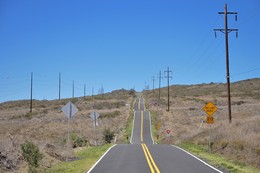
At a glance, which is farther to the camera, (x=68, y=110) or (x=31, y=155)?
(x=68, y=110)

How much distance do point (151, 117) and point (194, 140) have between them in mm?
48960

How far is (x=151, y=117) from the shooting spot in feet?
275

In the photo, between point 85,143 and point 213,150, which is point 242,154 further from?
point 85,143

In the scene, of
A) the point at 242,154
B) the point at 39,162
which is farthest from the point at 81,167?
the point at 242,154

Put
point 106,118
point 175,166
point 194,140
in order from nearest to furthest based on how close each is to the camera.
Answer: point 175,166, point 194,140, point 106,118

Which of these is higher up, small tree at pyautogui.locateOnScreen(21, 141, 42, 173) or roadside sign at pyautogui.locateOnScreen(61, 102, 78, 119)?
roadside sign at pyautogui.locateOnScreen(61, 102, 78, 119)

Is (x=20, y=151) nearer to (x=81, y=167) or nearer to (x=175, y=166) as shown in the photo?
(x=81, y=167)

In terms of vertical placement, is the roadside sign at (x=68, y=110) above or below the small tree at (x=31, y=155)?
above

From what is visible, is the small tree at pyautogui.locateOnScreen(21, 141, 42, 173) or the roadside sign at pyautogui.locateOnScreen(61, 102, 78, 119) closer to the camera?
the small tree at pyautogui.locateOnScreen(21, 141, 42, 173)

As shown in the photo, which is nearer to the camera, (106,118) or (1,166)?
(1,166)

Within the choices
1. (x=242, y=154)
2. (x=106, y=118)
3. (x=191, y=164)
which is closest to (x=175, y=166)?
(x=191, y=164)

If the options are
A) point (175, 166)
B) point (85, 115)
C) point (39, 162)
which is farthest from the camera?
point (85, 115)

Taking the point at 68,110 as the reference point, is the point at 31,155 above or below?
below

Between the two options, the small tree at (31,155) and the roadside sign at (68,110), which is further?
the roadside sign at (68,110)
